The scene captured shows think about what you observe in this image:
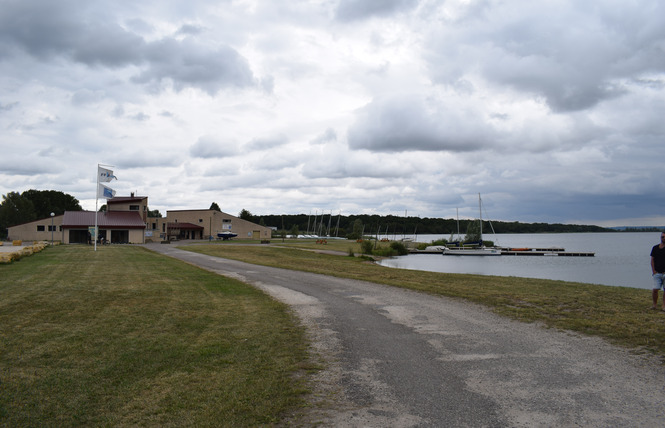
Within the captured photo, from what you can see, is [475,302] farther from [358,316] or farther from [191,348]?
[191,348]

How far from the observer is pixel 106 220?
204ft

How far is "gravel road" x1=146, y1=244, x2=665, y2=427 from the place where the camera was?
5082mm

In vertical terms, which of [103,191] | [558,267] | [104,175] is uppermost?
[104,175]

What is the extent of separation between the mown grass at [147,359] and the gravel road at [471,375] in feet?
Result: 2.33

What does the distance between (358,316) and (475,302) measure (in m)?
3.92

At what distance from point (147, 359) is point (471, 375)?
509 cm

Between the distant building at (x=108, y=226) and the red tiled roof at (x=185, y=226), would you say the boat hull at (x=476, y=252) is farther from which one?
the red tiled roof at (x=185, y=226)

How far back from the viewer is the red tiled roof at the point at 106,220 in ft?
199

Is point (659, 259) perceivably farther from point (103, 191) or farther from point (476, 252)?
point (476, 252)

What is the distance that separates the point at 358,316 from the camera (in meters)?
11.1

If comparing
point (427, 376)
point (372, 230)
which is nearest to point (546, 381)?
point (427, 376)

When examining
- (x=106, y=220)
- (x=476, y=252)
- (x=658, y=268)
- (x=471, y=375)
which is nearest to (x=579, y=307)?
(x=658, y=268)

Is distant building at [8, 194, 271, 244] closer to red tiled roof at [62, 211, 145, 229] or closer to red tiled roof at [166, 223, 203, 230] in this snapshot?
red tiled roof at [62, 211, 145, 229]

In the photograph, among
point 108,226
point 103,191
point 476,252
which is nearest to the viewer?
point 103,191
